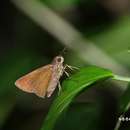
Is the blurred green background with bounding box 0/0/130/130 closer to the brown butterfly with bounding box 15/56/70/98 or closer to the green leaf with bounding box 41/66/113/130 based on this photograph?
the brown butterfly with bounding box 15/56/70/98

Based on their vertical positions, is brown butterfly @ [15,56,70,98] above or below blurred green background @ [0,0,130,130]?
below

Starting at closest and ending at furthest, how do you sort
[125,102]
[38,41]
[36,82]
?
[125,102]
[36,82]
[38,41]

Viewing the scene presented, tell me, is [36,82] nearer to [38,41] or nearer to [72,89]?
[72,89]

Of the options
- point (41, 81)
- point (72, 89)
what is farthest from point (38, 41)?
point (72, 89)

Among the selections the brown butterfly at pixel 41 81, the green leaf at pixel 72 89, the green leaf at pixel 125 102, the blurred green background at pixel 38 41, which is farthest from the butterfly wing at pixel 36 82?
the blurred green background at pixel 38 41

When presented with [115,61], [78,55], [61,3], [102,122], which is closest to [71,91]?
[102,122]

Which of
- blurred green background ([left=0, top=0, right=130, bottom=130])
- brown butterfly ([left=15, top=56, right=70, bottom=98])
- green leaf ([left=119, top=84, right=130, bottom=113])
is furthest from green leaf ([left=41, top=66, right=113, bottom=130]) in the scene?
blurred green background ([left=0, top=0, right=130, bottom=130])

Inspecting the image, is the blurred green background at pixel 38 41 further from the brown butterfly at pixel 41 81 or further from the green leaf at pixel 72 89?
the green leaf at pixel 72 89
